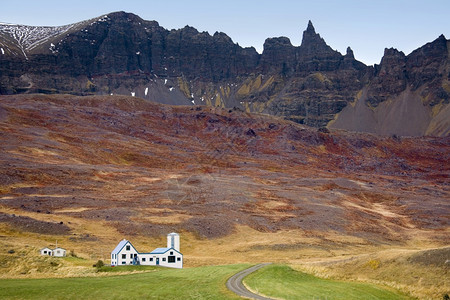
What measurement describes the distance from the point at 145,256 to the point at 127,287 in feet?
64.4

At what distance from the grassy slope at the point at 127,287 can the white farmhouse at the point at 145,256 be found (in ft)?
37.4

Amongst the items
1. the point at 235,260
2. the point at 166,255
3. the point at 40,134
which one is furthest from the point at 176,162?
the point at 166,255

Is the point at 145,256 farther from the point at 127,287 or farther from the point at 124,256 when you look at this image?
the point at 127,287

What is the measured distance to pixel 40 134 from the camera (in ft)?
582

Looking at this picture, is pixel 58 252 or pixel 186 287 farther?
pixel 58 252

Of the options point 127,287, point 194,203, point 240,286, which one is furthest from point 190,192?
point 127,287

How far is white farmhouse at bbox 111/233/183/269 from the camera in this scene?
55.5 meters

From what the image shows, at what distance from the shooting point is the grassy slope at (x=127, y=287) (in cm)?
3512

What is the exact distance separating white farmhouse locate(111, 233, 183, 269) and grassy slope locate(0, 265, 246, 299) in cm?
1139

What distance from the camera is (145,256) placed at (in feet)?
189

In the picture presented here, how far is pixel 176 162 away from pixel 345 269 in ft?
447

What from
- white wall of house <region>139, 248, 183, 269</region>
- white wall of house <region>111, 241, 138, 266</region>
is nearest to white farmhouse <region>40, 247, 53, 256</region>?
white wall of house <region>111, 241, 138, 266</region>

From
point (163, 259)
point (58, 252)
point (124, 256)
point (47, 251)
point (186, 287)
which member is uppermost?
point (186, 287)

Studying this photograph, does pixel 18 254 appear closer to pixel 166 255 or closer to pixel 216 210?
pixel 166 255
